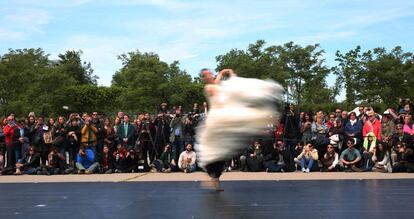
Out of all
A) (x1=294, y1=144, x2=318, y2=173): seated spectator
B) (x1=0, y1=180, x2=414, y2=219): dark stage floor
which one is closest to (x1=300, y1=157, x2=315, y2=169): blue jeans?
(x1=294, y1=144, x2=318, y2=173): seated spectator

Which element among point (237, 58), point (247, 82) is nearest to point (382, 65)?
point (237, 58)

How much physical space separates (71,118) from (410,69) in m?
27.2

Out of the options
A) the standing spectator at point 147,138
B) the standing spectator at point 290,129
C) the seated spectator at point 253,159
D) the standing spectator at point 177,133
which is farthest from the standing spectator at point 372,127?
the standing spectator at point 147,138

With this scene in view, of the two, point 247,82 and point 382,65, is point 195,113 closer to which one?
point 247,82

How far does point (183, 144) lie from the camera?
47.1ft

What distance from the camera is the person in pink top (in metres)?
13.1

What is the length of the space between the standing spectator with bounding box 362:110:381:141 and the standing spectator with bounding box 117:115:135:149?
5755mm

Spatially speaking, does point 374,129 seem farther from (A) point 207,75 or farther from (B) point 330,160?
(A) point 207,75

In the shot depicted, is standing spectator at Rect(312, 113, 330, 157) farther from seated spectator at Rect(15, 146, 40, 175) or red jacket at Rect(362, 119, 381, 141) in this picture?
seated spectator at Rect(15, 146, 40, 175)

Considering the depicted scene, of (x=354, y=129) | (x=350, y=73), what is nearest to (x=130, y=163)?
(x=354, y=129)

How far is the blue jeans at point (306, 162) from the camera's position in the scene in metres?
13.6

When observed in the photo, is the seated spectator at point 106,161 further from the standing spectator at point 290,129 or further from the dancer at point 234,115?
the dancer at point 234,115

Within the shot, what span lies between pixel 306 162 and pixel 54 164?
618cm

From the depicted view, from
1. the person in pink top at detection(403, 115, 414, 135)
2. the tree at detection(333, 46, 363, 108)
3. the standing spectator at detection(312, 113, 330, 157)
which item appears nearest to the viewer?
the person in pink top at detection(403, 115, 414, 135)
